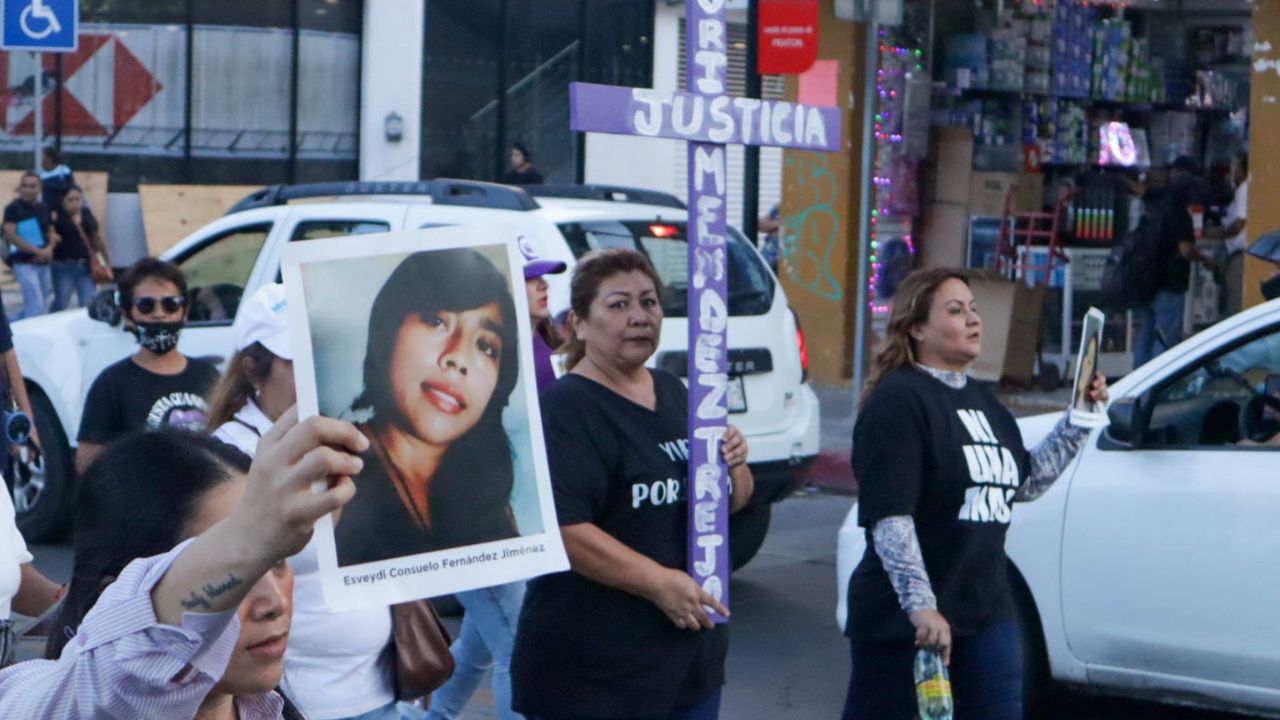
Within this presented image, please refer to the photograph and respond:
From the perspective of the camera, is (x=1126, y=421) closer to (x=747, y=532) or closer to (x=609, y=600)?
(x=609, y=600)

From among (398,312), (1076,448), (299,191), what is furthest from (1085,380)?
(299,191)

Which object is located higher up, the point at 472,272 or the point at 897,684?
the point at 472,272

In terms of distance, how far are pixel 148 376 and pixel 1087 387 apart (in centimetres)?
310

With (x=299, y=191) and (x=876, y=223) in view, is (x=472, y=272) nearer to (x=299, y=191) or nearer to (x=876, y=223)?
(x=299, y=191)

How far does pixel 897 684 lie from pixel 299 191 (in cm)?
557

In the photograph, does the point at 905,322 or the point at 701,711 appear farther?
the point at 905,322

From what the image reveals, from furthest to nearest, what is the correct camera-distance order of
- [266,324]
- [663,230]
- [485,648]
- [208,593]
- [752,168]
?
1. [752,168]
2. [663,230]
3. [485,648]
4. [266,324]
5. [208,593]

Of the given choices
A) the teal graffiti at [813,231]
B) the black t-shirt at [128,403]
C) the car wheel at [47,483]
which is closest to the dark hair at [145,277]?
the black t-shirt at [128,403]

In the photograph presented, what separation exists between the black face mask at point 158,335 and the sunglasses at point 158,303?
0.16 feet

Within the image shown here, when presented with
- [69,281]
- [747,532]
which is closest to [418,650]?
[747,532]

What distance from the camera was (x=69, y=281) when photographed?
17766 mm

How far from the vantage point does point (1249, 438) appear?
6.40 m

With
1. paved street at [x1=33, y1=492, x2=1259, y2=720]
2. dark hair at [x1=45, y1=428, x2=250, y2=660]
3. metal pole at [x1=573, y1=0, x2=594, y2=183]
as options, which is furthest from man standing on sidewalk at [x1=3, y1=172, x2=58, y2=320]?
dark hair at [x1=45, y1=428, x2=250, y2=660]

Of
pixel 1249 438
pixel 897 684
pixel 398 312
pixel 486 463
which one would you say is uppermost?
pixel 398 312
